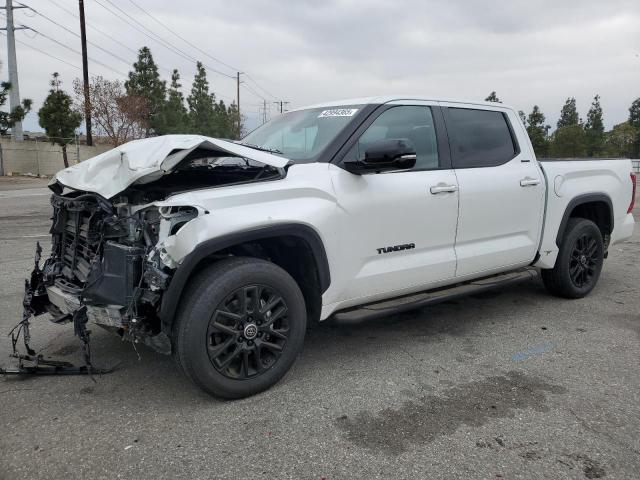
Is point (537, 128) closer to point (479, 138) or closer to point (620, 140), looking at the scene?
point (620, 140)

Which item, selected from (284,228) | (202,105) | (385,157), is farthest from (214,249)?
(202,105)

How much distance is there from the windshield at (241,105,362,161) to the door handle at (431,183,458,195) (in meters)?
0.80

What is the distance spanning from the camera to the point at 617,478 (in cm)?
250

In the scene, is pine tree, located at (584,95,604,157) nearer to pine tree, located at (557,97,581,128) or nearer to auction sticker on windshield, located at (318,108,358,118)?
pine tree, located at (557,97,581,128)

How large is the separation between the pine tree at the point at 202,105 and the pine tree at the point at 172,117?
4687 mm

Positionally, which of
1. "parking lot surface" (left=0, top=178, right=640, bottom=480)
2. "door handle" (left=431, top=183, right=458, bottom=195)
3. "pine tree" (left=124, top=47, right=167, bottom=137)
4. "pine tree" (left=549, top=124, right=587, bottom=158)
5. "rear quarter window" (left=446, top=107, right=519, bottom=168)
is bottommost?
"parking lot surface" (left=0, top=178, right=640, bottom=480)

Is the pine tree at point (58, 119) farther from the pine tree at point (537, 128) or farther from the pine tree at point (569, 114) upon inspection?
the pine tree at point (569, 114)

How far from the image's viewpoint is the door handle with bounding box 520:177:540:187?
15.1 feet

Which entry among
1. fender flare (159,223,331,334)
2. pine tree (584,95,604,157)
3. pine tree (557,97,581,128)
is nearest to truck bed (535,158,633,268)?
fender flare (159,223,331,334)

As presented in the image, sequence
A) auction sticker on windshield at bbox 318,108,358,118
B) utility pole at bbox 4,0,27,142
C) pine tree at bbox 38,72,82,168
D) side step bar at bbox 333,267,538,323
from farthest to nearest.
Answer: utility pole at bbox 4,0,27,142
pine tree at bbox 38,72,82,168
auction sticker on windshield at bbox 318,108,358,118
side step bar at bbox 333,267,538,323

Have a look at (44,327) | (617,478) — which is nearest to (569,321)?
(617,478)

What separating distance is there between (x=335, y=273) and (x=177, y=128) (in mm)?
44016

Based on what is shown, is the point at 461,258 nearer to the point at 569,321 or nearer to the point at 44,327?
the point at 569,321

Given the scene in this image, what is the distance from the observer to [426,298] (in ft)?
13.5
